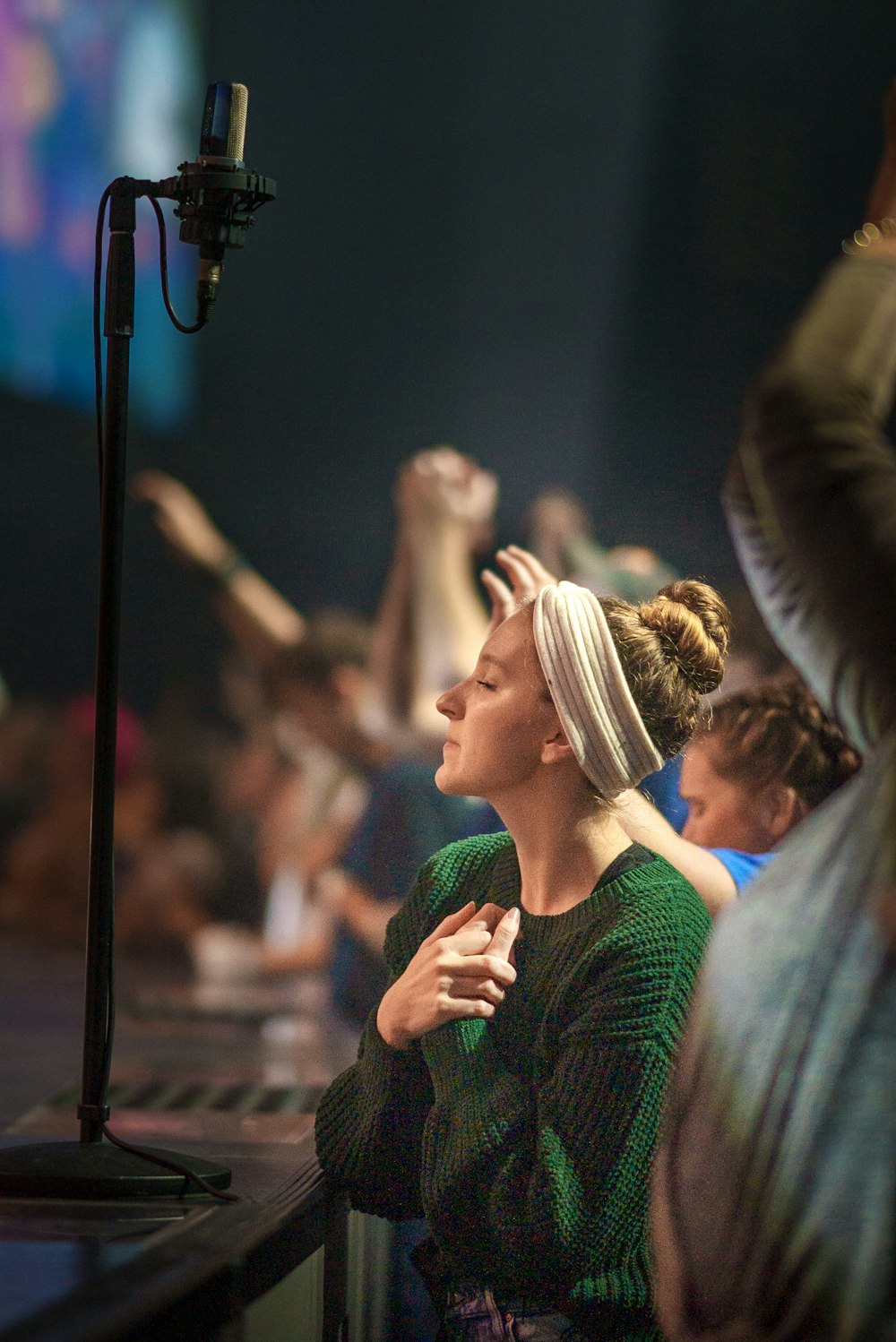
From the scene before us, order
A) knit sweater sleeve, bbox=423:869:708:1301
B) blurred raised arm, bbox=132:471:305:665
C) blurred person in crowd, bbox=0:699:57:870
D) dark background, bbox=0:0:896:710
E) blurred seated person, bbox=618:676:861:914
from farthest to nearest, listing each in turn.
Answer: blurred person in crowd, bbox=0:699:57:870 < dark background, bbox=0:0:896:710 < blurred raised arm, bbox=132:471:305:665 < blurred seated person, bbox=618:676:861:914 < knit sweater sleeve, bbox=423:869:708:1301

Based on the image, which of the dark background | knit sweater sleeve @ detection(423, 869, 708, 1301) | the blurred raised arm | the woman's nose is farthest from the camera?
the dark background

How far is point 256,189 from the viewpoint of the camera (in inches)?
70.1

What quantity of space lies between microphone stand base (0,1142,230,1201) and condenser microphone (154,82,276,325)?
93 cm

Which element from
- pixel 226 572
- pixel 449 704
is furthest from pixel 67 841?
pixel 449 704

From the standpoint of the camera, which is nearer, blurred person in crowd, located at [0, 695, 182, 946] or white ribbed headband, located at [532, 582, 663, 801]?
white ribbed headband, located at [532, 582, 663, 801]

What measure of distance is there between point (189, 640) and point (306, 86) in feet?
7.64

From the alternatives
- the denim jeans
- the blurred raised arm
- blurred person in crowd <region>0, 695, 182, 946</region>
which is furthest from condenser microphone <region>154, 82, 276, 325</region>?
blurred person in crowd <region>0, 695, 182, 946</region>

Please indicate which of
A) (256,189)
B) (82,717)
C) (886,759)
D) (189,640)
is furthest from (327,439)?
(886,759)

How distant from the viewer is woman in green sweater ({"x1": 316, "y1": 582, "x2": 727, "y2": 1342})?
1.54 metres

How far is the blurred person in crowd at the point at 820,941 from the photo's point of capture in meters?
1.22

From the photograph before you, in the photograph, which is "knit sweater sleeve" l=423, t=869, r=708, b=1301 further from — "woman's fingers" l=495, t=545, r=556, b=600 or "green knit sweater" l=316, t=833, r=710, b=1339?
"woman's fingers" l=495, t=545, r=556, b=600

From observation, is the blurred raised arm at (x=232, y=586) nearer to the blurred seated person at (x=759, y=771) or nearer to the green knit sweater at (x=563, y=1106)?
the blurred seated person at (x=759, y=771)

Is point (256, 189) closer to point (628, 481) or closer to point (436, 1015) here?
point (436, 1015)

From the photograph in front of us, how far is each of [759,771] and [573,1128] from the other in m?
0.53
